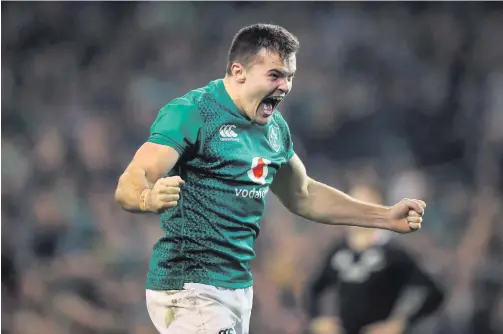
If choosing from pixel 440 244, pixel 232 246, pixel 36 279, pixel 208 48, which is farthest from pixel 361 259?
pixel 232 246

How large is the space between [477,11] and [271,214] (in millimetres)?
2420

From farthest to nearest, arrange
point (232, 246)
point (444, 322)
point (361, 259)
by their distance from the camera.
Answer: point (444, 322), point (361, 259), point (232, 246)

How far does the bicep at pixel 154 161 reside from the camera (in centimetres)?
277

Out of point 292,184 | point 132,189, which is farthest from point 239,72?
point 132,189

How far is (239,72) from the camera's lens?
319cm

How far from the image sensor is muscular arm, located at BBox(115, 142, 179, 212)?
2.63 metres

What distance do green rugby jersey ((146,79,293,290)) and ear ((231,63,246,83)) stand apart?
8 cm

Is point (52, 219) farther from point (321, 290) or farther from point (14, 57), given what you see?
point (321, 290)

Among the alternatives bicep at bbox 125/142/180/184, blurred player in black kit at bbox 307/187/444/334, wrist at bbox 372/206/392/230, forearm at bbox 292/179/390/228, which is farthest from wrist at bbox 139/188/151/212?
blurred player in black kit at bbox 307/187/444/334

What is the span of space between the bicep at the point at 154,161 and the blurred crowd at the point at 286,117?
3.93 metres

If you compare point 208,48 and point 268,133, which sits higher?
point 208,48

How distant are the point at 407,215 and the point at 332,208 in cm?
35

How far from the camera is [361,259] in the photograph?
616cm

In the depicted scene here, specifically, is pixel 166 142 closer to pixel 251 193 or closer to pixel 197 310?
pixel 251 193
